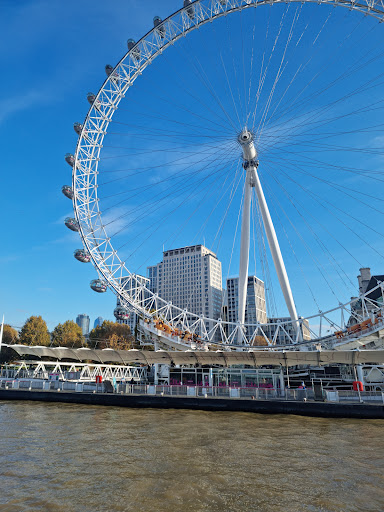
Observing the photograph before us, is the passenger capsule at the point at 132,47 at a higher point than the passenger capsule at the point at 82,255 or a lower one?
higher

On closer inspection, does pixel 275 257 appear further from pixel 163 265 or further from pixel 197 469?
pixel 163 265

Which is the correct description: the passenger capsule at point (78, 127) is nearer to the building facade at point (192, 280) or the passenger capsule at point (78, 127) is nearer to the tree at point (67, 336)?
the tree at point (67, 336)

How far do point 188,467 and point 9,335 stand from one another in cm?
8248

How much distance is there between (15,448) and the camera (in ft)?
49.8

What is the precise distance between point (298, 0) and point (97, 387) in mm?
42896

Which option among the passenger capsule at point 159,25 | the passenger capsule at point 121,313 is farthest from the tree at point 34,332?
the passenger capsule at point 159,25

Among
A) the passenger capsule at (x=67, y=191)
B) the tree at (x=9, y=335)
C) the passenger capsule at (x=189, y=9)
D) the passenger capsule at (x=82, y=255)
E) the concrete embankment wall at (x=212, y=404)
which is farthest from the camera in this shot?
the tree at (x=9, y=335)

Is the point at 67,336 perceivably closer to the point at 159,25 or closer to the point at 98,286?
the point at 98,286

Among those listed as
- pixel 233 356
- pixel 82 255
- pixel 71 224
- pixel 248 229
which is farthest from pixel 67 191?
pixel 233 356

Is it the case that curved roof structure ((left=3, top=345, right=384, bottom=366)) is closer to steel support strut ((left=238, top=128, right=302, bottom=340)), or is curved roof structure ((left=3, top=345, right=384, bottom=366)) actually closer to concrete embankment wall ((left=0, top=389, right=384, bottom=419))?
steel support strut ((left=238, top=128, right=302, bottom=340))

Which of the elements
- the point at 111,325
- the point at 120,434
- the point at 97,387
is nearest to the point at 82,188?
the point at 97,387

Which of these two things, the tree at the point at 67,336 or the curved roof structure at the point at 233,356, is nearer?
the curved roof structure at the point at 233,356

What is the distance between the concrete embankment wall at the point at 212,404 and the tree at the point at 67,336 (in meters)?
49.7

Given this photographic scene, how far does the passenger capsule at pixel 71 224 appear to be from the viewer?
45.8 meters
